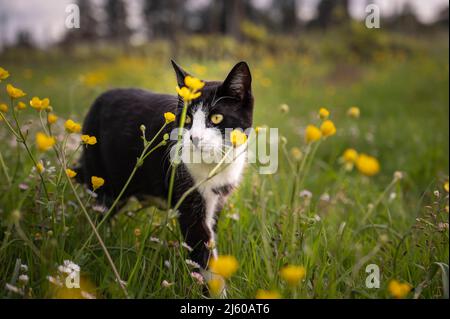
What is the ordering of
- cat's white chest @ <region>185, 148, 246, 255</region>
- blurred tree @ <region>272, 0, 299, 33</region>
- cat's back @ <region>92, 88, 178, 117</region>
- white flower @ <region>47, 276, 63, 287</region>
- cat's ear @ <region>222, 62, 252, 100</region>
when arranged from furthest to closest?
blurred tree @ <region>272, 0, 299, 33</region>, cat's back @ <region>92, 88, 178, 117</region>, cat's white chest @ <region>185, 148, 246, 255</region>, cat's ear @ <region>222, 62, 252, 100</region>, white flower @ <region>47, 276, 63, 287</region>

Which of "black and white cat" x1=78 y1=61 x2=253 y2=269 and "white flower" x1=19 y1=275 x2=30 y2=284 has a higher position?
"black and white cat" x1=78 y1=61 x2=253 y2=269

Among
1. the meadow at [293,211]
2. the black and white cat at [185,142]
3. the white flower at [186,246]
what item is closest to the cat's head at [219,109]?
the black and white cat at [185,142]

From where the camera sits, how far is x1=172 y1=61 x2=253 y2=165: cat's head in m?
1.90

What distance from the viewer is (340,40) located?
12.8 m

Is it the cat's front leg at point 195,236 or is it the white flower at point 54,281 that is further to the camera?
the cat's front leg at point 195,236

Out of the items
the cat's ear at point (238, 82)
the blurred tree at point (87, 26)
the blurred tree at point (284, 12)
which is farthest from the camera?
the blurred tree at point (87, 26)

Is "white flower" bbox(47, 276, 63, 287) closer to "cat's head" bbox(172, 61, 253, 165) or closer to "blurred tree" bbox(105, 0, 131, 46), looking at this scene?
"cat's head" bbox(172, 61, 253, 165)

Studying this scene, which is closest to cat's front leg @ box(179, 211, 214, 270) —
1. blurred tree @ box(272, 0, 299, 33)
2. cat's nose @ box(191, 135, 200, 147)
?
cat's nose @ box(191, 135, 200, 147)

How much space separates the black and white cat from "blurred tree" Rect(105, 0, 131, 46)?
24782mm

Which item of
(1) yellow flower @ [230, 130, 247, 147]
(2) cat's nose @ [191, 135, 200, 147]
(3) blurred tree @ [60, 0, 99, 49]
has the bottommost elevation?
(2) cat's nose @ [191, 135, 200, 147]

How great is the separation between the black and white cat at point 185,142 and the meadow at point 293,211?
15cm

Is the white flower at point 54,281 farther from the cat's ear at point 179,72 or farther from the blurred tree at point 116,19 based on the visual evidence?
the blurred tree at point 116,19

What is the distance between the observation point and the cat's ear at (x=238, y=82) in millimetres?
1918
